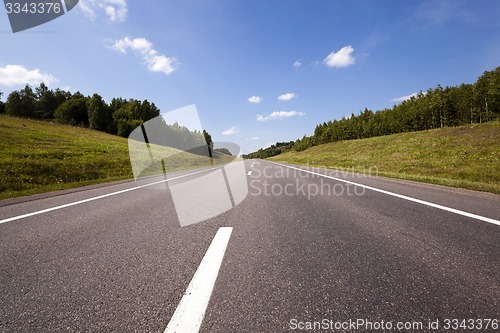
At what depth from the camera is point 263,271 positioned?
230 cm

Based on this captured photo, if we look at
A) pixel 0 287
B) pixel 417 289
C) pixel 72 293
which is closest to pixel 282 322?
pixel 417 289

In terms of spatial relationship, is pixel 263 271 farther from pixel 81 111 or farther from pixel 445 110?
pixel 81 111

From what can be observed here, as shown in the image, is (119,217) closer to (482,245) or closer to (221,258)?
(221,258)

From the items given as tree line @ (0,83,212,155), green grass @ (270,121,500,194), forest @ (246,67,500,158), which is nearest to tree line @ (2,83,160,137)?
tree line @ (0,83,212,155)

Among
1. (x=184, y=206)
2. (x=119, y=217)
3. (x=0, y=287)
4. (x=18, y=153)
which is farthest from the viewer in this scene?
(x=18, y=153)

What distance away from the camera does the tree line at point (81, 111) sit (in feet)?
200

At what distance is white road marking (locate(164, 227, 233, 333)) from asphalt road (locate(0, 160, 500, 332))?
50 millimetres

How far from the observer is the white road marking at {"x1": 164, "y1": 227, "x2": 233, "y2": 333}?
4.95 feet

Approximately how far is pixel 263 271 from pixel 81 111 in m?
84.8

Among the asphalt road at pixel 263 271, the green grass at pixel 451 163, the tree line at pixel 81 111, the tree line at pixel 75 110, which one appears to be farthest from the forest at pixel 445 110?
the tree line at pixel 75 110

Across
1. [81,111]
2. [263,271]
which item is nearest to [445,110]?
[263,271]

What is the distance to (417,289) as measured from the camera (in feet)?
6.40

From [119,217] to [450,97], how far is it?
3184 inches

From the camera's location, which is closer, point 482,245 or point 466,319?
point 466,319
